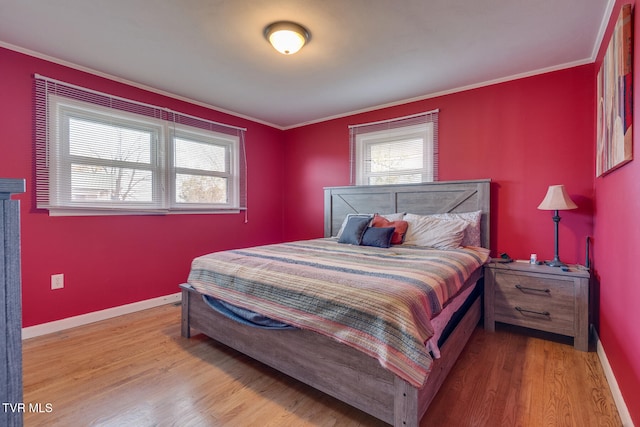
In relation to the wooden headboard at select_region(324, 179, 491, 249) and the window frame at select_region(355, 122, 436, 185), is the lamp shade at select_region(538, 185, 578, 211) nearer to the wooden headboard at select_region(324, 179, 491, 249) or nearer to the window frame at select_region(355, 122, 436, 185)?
the wooden headboard at select_region(324, 179, 491, 249)

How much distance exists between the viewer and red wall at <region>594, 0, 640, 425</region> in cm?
141

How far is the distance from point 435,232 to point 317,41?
1.96 m

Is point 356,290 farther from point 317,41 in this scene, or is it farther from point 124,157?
point 124,157

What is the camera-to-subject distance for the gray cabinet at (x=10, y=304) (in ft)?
1.95

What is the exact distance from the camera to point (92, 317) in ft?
9.38

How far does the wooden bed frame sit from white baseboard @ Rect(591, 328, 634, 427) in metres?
0.78

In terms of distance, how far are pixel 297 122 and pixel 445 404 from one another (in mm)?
3911

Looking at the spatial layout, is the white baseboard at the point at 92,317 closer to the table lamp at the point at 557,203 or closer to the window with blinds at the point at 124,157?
the window with blinds at the point at 124,157

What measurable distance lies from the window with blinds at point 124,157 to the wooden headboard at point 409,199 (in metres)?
1.38

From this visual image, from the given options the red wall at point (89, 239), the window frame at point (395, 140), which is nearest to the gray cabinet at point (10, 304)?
the red wall at point (89, 239)

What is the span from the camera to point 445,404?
5.48ft

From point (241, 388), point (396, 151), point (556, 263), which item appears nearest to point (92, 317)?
point (241, 388)

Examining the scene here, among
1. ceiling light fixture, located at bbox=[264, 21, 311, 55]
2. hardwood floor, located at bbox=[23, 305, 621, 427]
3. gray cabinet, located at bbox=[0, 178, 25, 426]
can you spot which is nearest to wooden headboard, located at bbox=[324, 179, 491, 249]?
hardwood floor, located at bbox=[23, 305, 621, 427]

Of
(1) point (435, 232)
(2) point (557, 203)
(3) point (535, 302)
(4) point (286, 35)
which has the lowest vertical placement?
(3) point (535, 302)
